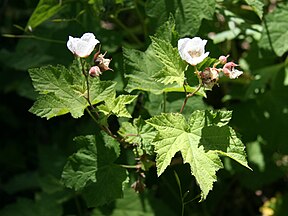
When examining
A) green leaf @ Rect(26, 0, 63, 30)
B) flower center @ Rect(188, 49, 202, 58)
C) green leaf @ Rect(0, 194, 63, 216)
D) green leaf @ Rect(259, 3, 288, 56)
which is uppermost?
flower center @ Rect(188, 49, 202, 58)

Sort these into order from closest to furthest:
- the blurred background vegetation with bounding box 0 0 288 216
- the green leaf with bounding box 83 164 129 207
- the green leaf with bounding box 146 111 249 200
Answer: the green leaf with bounding box 146 111 249 200 < the green leaf with bounding box 83 164 129 207 < the blurred background vegetation with bounding box 0 0 288 216

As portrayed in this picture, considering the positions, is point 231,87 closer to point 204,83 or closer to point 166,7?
point 166,7

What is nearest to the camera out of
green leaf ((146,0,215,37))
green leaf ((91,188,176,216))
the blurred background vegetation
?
green leaf ((146,0,215,37))

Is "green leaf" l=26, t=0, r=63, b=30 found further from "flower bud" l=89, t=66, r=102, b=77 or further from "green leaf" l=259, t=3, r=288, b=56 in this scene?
"green leaf" l=259, t=3, r=288, b=56

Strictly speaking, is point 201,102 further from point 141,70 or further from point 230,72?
point 230,72

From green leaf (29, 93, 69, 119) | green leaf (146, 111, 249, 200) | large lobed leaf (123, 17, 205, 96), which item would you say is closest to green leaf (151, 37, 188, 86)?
large lobed leaf (123, 17, 205, 96)

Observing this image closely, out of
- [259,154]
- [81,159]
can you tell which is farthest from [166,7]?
[259,154]
